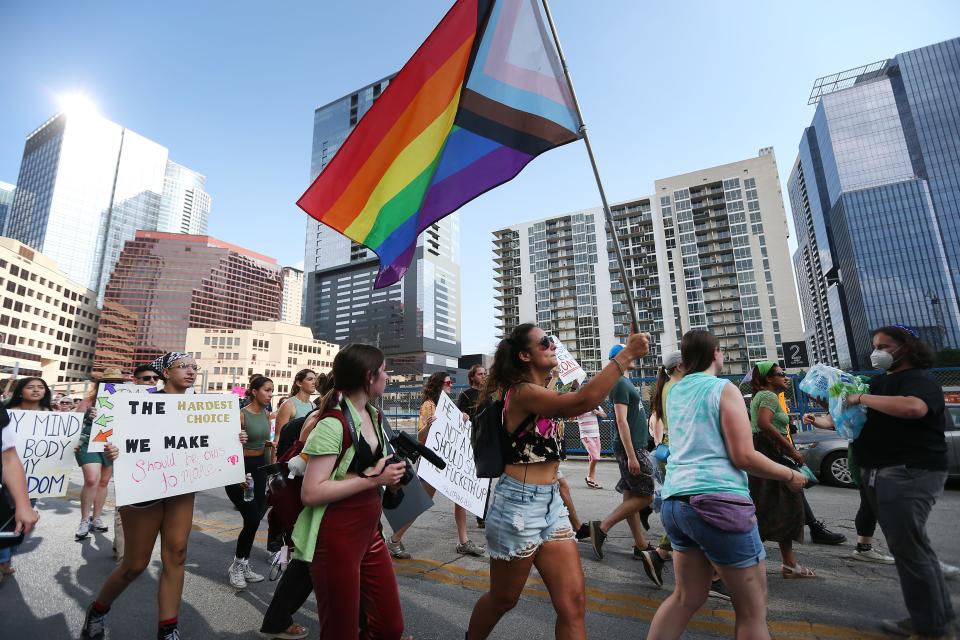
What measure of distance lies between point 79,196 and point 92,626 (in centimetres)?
21513

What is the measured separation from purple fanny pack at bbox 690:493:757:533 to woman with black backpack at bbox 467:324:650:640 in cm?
64

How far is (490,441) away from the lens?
2328 millimetres

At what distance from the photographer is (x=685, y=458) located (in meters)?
2.37

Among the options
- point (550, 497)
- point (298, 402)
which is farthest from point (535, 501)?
point (298, 402)

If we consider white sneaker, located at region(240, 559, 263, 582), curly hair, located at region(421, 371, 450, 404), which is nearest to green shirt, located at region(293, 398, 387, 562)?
white sneaker, located at region(240, 559, 263, 582)

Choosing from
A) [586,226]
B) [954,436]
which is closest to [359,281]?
[586,226]

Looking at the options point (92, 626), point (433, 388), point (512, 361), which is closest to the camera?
point (512, 361)

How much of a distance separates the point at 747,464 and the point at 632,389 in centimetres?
293

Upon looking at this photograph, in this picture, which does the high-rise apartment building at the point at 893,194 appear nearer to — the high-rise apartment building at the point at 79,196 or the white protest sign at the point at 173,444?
the white protest sign at the point at 173,444

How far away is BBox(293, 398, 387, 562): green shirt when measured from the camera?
2115 mm

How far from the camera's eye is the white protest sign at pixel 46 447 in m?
3.68

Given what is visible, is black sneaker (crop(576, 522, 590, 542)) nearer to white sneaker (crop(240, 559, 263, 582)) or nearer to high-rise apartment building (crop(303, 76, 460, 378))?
white sneaker (crop(240, 559, 263, 582))

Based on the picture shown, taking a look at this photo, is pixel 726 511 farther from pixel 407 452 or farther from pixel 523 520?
pixel 407 452

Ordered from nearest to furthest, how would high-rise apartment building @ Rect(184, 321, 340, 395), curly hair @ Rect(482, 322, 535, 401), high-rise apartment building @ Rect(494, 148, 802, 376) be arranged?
curly hair @ Rect(482, 322, 535, 401) → high-rise apartment building @ Rect(494, 148, 802, 376) → high-rise apartment building @ Rect(184, 321, 340, 395)
